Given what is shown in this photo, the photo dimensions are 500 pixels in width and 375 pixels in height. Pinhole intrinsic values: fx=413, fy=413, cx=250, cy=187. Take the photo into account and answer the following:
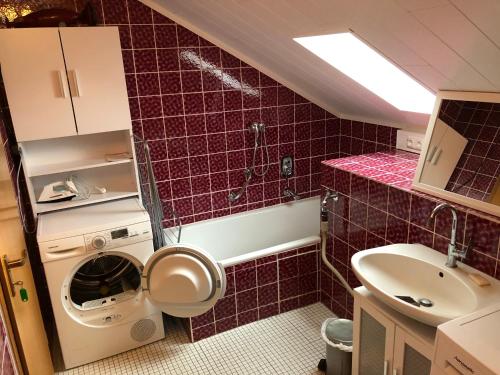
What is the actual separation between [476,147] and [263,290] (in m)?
1.62

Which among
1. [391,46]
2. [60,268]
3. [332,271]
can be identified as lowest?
[332,271]

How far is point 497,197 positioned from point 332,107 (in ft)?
6.18

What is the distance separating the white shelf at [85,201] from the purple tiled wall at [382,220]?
137cm

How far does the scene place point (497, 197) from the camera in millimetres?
1769

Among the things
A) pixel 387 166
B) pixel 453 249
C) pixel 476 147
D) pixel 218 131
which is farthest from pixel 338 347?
pixel 218 131

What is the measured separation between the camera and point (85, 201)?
2701 mm

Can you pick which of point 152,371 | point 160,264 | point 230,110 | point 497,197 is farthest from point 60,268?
point 497,197

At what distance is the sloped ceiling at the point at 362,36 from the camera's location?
140cm

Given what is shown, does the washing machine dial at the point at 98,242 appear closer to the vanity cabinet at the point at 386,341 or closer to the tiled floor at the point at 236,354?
the tiled floor at the point at 236,354

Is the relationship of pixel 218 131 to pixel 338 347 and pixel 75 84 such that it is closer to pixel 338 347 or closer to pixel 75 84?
pixel 75 84

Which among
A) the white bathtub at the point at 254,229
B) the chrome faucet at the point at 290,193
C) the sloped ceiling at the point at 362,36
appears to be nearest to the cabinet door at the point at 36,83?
the sloped ceiling at the point at 362,36

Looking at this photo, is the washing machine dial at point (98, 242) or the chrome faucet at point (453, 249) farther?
the washing machine dial at point (98, 242)

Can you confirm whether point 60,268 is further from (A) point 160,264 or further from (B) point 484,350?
(B) point 484,350

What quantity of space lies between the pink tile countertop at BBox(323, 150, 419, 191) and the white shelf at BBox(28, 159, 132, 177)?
1444mm
